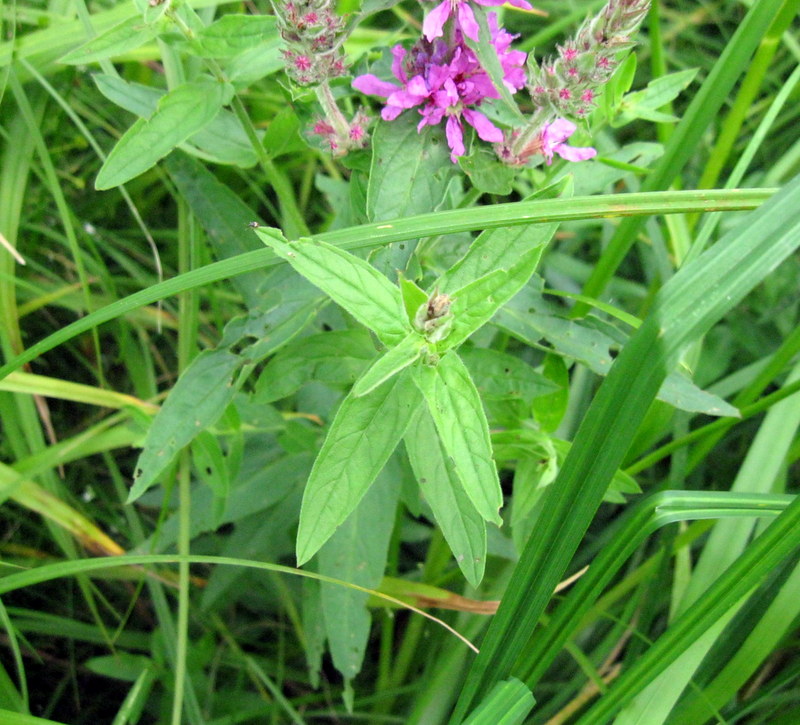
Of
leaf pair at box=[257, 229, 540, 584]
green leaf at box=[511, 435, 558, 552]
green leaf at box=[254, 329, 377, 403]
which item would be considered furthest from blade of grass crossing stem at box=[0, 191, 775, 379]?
green leaf at box=[511, 435, 558, 552]

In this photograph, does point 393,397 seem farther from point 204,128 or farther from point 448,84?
point 204,128

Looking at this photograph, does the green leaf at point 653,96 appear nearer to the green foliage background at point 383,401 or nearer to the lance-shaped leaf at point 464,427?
the green foliage background at point 383,401

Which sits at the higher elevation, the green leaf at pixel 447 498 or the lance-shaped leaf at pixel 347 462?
the lance-shaped leaf at pixel 347 462

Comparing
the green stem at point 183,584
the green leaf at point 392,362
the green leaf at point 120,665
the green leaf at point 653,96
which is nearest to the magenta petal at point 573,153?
the green leaf at point 653,96

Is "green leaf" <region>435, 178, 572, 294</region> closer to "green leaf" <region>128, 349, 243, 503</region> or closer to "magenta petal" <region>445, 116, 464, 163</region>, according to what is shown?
"magenta petal" <region>445, 116, 464, 163</region>

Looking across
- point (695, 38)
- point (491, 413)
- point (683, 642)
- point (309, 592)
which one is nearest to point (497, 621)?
point (683, 642)

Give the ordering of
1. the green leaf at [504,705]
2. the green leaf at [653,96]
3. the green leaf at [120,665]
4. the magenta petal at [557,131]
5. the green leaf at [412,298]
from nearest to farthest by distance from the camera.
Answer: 1. the green leaf at [412,298]
2. the green leaf at [504,705]
3. the magenta petal at [557,131]
4. the green leaf at [653,96]
5. the green leaf at [120,665]
